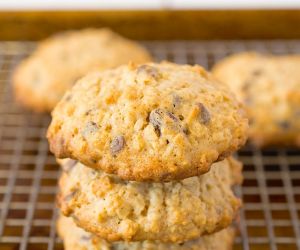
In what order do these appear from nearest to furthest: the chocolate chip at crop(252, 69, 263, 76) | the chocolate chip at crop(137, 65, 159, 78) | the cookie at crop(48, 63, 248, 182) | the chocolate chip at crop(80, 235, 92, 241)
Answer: the cookie at crop(48, 63, 248, 182), the chocolate chip at crop(137, 65, 159, 78), the chocolate chip at crop(80, 235, 92, 241), the chocolate chip at crop(252, 69, 263, 76)

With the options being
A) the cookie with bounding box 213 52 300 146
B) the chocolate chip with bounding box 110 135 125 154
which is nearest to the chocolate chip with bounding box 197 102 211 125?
the chocolate chip with bounding box 110 135 125 154

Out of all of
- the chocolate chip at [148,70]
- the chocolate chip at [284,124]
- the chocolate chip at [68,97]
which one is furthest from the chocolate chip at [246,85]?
the chocolate chip at [68,97]

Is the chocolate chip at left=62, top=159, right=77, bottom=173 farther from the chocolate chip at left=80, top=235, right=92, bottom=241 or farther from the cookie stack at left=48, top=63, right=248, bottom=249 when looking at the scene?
the chocolate chip at left=80, top=235, right=92, bottom=241

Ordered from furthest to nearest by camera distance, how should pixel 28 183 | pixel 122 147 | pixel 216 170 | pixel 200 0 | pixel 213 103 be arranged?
pixel 200 0 → pixel 28 183 → pixel 216 170 → pixel 213 103 → pixel 122 147

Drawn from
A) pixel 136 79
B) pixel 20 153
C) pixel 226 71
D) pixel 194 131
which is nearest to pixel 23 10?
pixel 20 153

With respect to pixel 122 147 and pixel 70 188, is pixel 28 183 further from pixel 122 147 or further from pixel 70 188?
pixel 122 147

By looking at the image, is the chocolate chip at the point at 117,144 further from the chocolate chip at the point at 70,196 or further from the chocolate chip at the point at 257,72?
the chocolate chip at the point at 257,72
